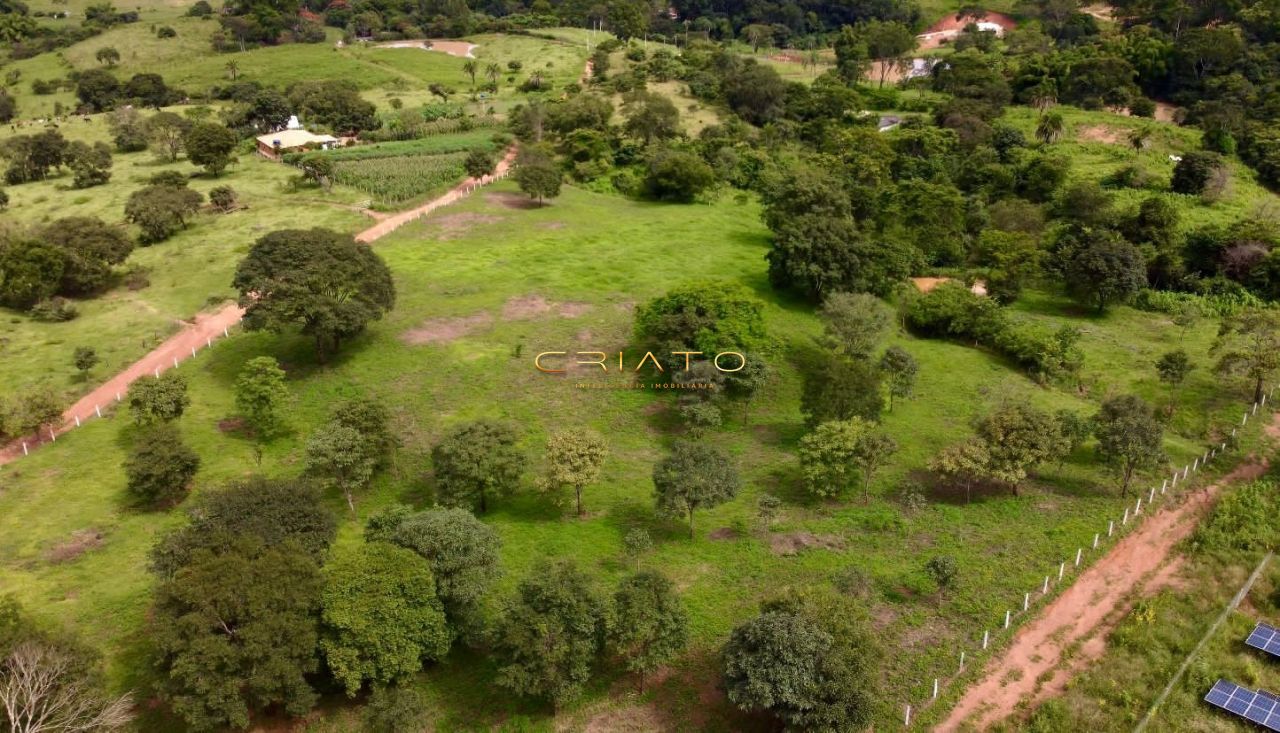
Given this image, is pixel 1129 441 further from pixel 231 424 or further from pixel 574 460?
pixel 231 424

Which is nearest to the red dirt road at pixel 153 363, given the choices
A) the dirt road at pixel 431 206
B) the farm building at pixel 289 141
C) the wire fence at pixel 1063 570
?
the dirt road at pixel 431 206

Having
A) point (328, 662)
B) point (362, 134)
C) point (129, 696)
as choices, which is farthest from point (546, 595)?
point (362, 134)

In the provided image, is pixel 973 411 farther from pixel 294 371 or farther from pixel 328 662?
pixel 294 371

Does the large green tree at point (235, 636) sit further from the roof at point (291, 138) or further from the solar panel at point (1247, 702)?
the roof at point (291, 138)

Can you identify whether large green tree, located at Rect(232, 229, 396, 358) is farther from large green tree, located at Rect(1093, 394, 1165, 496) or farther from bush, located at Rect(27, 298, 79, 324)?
large green tree, located at Rect(1093, 394, 1165, 496)

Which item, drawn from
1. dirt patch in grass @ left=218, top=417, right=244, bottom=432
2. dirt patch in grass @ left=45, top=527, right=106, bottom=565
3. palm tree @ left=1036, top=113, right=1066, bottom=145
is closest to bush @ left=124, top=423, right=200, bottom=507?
dirt patch in grass @ left=45, top=527, right=106, bottom=565

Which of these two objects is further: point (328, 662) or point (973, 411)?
point (973, 411)
